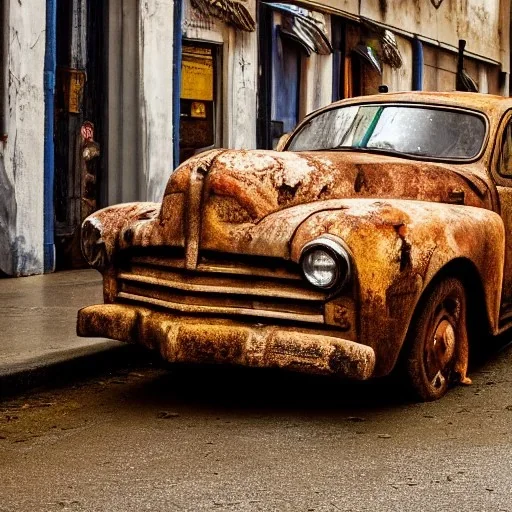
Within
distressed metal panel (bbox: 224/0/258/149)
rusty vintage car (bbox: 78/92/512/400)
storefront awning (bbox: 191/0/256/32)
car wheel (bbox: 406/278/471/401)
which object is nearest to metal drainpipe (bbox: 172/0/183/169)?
storefront awning (bbox: 191/0/256/32)

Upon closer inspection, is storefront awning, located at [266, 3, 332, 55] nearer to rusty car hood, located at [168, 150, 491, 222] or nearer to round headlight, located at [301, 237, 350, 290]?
rusty car hood, located at [168, 150, 491, 222]

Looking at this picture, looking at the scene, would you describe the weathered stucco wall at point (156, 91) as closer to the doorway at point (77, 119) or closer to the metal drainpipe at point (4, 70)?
the doorway at point (77, 119)

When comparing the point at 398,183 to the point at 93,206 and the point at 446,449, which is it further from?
the point at 93,206

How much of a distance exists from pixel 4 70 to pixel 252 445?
6880 millimetres

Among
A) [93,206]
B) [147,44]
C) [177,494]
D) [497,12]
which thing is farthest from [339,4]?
[177,494]

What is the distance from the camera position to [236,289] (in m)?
5.34

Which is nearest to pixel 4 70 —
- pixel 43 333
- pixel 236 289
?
pixel 43 333

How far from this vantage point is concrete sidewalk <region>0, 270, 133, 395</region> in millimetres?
6066

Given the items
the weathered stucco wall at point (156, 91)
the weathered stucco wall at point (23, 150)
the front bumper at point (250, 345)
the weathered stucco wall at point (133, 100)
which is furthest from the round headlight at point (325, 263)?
the weathered stucco wall at point (156, 91)

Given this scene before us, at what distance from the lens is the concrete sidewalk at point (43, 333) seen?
239 inches

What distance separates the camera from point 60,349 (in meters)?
6.55

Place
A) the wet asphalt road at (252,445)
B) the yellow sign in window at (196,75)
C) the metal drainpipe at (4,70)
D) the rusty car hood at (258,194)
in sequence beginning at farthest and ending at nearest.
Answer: the yellow sign in window at (196,75) < the metal drainpipe at (4,70) < the rusty car hood at (258,194) < the wet asphalt road at (252,445)

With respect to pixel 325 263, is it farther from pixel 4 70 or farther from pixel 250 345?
pixel 4 70

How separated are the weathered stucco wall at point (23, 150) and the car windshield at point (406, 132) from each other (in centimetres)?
444
